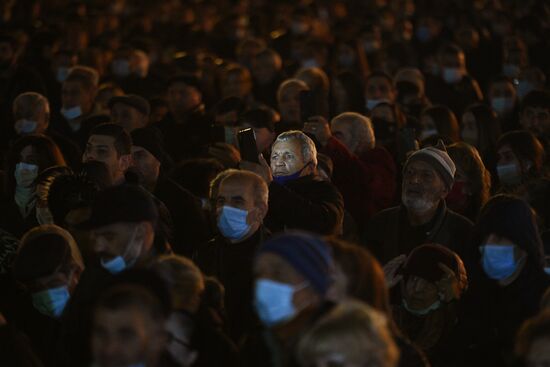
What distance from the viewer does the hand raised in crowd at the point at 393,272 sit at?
6.86m

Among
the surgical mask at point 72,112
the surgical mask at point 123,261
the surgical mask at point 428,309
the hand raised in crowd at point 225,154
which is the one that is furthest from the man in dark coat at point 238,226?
the surgical mask at point 72,112

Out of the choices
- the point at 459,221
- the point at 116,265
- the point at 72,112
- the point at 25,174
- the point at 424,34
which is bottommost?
the point at 424,34

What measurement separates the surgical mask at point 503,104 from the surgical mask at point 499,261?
6455 millimetres

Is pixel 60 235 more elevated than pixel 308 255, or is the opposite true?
pixel 308 255

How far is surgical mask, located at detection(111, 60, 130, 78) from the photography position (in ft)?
49.0

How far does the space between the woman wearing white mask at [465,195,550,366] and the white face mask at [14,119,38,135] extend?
208 inches

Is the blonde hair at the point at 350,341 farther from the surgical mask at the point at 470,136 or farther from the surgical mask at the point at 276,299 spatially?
the surgical mask at the point at 470,136

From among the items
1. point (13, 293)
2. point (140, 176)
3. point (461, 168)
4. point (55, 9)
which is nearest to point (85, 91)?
point (140, 176)

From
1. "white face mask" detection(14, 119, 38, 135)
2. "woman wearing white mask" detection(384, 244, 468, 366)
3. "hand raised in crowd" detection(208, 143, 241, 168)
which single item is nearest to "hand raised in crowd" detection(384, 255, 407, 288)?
"woman wearing white mask" detection(384, 244, 468, 366)

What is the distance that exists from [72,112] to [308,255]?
7412 mm

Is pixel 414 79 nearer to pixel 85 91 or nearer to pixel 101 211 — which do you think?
pixel 85 91

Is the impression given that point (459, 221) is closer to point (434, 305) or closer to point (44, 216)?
point (434, 305)

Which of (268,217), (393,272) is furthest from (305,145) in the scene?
(393,272)

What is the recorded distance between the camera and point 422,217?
7.95 meters
